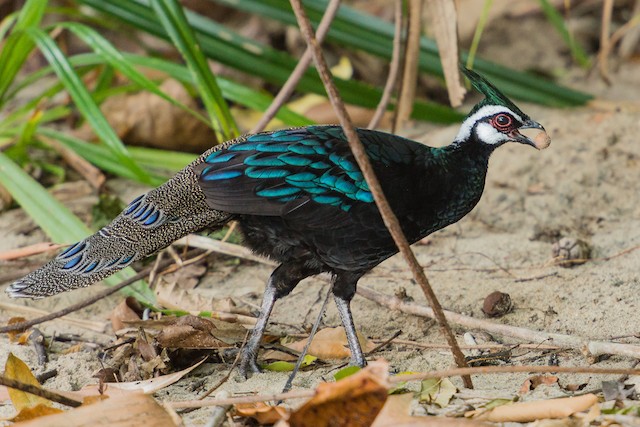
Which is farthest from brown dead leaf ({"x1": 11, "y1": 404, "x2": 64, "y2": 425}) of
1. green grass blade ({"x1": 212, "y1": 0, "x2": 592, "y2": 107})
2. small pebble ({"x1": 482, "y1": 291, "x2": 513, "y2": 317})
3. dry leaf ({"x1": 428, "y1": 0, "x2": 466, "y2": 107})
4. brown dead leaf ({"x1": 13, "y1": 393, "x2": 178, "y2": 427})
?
green grass blade ({"x1": 212, "y1": 0, "x2": 592, "y2": 107})

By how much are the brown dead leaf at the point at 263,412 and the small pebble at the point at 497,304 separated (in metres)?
1.25

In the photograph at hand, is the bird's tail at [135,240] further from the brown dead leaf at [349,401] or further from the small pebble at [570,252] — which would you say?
the small pebble at [570,252]

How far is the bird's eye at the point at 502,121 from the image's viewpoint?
11.1ft

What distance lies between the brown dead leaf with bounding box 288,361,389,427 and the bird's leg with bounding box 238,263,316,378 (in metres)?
0.99

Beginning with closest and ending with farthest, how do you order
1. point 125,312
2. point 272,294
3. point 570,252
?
point 272,294, point 125,312, point 570,252

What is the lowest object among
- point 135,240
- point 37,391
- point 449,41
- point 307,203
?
point 37,391

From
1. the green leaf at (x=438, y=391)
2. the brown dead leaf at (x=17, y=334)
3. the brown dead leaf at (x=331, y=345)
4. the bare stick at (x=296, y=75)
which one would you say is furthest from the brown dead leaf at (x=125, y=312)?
the green leaf at (x=438, y=391)

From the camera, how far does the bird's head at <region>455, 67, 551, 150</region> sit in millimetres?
3373

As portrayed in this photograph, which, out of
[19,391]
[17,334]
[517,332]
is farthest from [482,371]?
[17,334]

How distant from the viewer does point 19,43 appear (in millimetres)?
4918

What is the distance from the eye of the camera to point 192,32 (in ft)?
15.0

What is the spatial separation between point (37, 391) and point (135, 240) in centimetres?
98

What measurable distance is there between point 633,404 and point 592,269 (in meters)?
1.38

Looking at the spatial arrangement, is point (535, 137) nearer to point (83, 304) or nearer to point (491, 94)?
point (491, 94)
